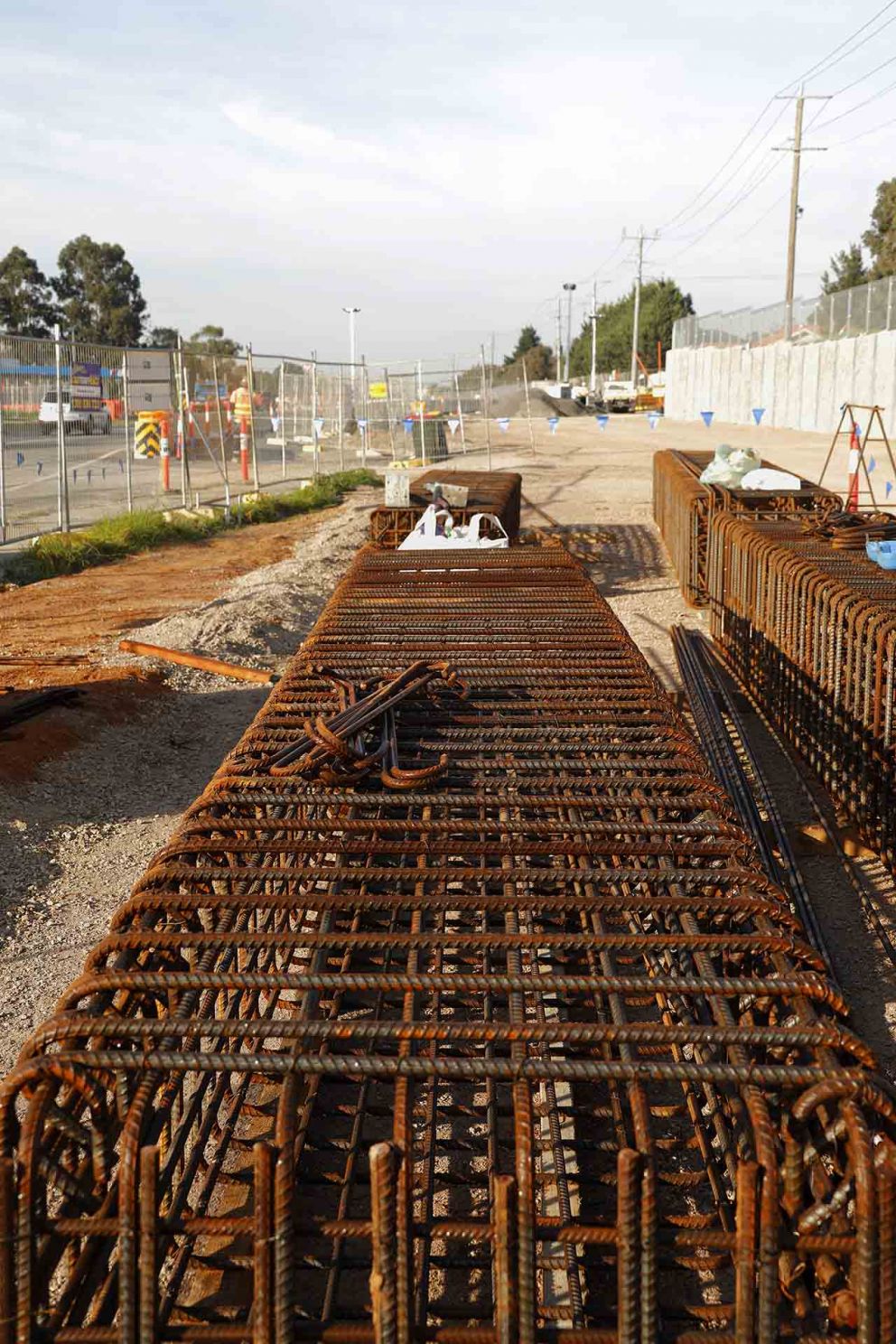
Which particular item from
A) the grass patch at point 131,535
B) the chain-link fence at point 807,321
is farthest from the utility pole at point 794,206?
the grass patch at point 131,535

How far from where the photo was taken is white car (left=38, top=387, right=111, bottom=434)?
50.0 ft

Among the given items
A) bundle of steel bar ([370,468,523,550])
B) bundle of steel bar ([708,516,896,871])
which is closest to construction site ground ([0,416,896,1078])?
bundle of steel bar ([708,516,896,871])

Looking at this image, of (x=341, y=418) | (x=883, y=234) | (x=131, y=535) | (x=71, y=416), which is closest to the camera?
(x=71, y=416)

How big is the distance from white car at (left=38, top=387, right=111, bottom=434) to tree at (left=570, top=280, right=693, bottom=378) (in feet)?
244

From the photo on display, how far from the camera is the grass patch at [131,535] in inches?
615

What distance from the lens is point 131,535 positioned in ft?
58.4

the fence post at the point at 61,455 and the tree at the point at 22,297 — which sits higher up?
the tree at the point at 22,297

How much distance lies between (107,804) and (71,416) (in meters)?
10.5

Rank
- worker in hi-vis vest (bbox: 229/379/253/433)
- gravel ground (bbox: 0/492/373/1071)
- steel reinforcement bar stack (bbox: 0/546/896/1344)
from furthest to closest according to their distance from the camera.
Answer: worker in hi-vis vest (bbox: 229/379/253/433) < gravel ground (bbox: 0/492/373/1071) < steel reinforcement bar stack (bbox: 0/546/896/1344)

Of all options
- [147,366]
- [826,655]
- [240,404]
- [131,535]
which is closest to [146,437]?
[147,366]

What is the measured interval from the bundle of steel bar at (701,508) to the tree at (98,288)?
63.7 metres

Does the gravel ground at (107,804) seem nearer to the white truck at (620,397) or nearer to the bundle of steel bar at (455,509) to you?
the bundle of steel bar at (455,509)

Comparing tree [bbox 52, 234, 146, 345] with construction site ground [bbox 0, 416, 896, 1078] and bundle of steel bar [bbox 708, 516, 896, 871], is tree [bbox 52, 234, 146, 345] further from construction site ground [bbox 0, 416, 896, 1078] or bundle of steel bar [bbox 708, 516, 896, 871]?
bundle of steel bar [bbox 708, 516, 896, 871]

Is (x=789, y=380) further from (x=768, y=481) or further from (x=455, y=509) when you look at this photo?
(x=455, y=509)
